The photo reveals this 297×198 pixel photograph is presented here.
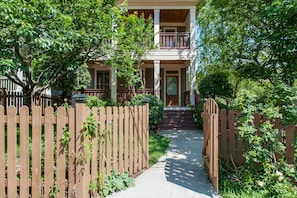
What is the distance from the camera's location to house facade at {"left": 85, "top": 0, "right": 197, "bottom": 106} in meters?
13.9

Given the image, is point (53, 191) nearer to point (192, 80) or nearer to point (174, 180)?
point (174, 180)

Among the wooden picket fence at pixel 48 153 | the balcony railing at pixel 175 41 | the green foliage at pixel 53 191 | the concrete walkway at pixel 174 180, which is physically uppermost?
the balcony railing at pixel 175 41

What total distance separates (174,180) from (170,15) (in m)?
13.7

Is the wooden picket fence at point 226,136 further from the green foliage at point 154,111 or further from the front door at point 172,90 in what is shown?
the front door at point 172,90

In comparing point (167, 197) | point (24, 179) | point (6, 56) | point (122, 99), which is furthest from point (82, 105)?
point (122, 99)

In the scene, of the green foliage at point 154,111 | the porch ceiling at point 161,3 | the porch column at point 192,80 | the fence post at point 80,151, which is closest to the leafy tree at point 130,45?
the porch ceiling at point 161,3

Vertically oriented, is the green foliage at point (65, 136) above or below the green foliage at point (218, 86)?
below

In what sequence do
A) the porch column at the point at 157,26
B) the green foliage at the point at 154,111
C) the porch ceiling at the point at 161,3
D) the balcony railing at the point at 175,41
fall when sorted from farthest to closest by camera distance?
the balcony railing at the point at 175,41 → the porch ceiling at the point at 161,3 → the porch column at the point at 157,26 → the green foliage at the point at 154,111

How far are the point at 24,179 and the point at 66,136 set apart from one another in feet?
2.81

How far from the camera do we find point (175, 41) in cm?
1452

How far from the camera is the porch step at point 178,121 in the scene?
11.3 m

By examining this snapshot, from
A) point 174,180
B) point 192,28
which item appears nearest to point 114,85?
point 192,28

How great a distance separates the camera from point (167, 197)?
3.56m

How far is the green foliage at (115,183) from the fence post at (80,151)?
0.39 m
